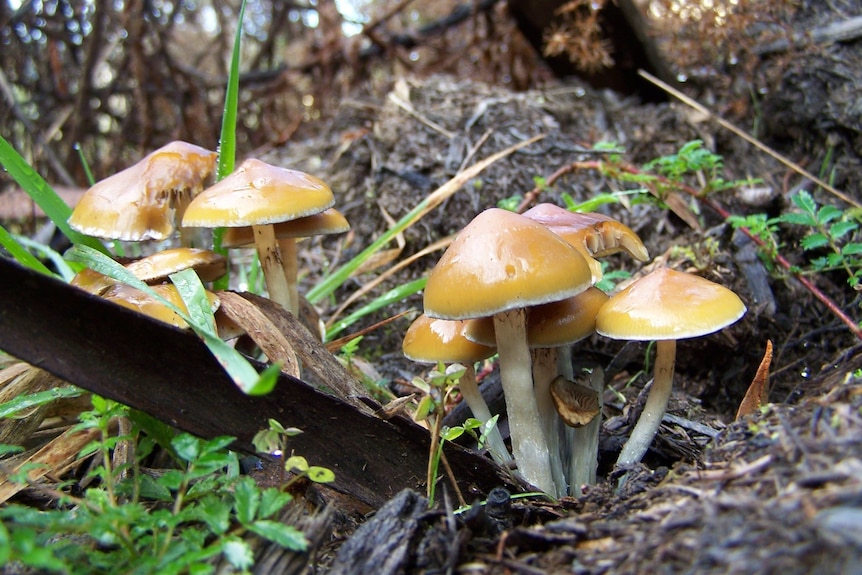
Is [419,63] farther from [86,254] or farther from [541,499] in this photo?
[541,499]

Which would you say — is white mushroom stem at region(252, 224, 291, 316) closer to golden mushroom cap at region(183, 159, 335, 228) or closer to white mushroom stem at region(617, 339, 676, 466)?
golden mushroom cap at region(183, 159, 335, 228)

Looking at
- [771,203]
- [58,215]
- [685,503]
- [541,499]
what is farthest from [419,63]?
[685,503]

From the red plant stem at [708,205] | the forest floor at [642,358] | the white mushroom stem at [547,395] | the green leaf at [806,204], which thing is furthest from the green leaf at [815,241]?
the white mushroom stem at [547,395]

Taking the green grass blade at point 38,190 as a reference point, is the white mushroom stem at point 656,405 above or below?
below

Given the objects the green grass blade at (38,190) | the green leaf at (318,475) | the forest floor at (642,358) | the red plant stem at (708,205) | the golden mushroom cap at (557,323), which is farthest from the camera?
the red plant stem at (708,205)

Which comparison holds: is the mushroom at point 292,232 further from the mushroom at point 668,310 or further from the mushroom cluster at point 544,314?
the mushroom at point 668,310

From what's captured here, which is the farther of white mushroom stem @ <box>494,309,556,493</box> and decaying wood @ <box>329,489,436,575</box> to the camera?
white mushroom stem @ <box>494,309,556,493</box>

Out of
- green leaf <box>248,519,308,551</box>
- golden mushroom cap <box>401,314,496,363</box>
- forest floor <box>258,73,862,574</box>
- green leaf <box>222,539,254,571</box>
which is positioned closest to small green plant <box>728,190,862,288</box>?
forest floor <box>258,73,862,574</box>
